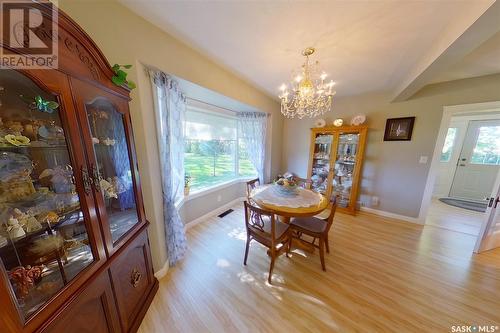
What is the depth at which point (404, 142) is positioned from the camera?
278 cm

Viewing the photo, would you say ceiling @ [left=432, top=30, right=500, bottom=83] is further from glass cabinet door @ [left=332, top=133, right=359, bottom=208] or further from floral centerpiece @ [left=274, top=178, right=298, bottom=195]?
floral centerpiece @ [left=274, top=178, right=298, bottom=195]

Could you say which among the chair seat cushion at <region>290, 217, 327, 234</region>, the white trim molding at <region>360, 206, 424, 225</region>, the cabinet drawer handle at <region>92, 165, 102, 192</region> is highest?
the cabinet drawer handle at <region>92, 165, 102, 192</region>

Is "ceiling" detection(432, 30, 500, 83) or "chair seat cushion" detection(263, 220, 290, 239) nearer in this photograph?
"ceiling" detection(432, 30, 500, 83)

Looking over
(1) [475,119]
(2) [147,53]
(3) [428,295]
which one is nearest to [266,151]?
(2) [147,53]

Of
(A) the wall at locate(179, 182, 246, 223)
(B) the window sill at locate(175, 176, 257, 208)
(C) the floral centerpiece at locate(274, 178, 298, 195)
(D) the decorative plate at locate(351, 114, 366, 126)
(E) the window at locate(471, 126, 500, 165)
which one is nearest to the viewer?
(C) the floral centerpiece at locate(274, 178, 298, 195)

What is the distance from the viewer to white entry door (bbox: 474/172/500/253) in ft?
6.28

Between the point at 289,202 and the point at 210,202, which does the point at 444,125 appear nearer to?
the point at 289,202

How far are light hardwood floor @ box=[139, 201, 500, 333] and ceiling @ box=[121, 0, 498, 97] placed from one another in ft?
7.40

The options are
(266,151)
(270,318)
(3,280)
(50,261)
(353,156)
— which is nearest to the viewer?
(3,280)

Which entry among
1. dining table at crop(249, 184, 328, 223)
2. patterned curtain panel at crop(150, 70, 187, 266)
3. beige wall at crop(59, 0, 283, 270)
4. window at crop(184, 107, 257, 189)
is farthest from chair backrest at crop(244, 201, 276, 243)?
window at crop(184, 107, 257, 189)

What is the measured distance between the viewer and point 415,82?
197 cm

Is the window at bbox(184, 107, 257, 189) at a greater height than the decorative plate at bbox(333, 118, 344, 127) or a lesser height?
lesser

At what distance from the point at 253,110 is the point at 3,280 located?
316 centimetres

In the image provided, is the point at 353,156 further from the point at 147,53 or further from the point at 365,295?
the point at 147,53
